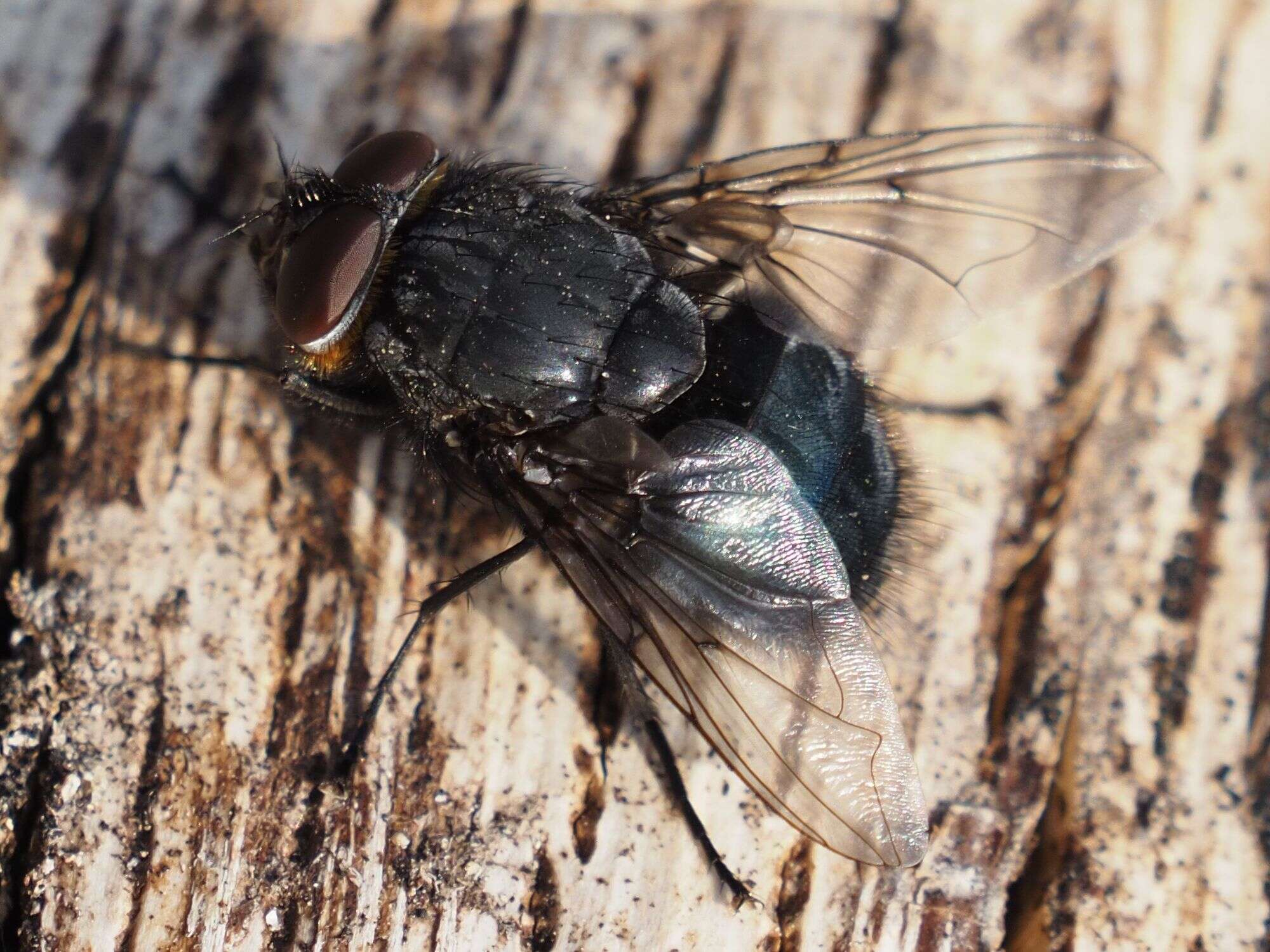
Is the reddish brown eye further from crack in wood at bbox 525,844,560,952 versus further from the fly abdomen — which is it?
crack in wood at bbox 525,844,560,952

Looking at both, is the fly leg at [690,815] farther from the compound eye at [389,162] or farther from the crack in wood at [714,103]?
the crack in wood at [714,103]

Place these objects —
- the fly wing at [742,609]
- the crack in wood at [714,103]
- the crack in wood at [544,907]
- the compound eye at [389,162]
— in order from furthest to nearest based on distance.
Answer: the crack in wood at [714,103] → the compound eye at [389,162] → the crack in wood at [544,907] → the fly wing at [742,609]

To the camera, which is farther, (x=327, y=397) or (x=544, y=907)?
(x=327, y=397)

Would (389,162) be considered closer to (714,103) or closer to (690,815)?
(714,103)

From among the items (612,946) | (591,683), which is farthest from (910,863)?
(591,683)

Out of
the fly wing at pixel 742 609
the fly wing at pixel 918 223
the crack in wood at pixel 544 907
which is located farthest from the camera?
the fly wing at pixel 918 223

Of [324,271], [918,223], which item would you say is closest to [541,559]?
[324,271]

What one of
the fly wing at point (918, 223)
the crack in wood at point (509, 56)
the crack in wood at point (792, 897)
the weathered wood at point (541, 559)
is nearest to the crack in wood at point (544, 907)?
the weathered wood at point (541, 559)

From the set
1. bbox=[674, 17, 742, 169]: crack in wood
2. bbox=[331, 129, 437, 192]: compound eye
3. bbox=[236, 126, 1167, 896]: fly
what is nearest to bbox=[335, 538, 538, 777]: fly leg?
bbox=[236, 126, 1167, 896]: fly
